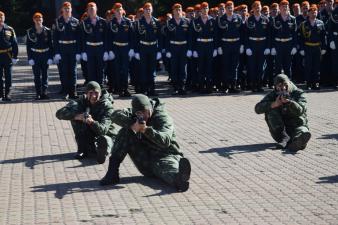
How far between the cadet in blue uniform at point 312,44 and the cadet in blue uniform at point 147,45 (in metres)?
3.75

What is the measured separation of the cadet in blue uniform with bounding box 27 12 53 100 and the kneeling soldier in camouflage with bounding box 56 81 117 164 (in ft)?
24.2

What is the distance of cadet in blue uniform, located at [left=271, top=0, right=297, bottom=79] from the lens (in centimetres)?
1880

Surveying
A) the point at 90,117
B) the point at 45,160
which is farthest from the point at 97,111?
the point at 45,160

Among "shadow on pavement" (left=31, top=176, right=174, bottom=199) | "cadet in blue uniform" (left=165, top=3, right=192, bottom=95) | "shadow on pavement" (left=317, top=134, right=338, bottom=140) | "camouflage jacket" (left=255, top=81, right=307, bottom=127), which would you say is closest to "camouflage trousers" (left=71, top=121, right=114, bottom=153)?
"shadow on pavement" (left=31, top=176, right=174, bottom=199)

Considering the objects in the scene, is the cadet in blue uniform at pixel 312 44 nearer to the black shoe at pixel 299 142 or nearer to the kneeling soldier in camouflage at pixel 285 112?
the kneeling soldier in camouflage at pixel 285 112

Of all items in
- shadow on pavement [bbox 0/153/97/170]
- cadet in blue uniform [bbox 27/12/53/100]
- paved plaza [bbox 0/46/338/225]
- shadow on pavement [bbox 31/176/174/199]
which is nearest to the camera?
paved plaza [bbox 0/46/338/225]

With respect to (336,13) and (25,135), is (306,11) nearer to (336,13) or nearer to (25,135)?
(336,13)

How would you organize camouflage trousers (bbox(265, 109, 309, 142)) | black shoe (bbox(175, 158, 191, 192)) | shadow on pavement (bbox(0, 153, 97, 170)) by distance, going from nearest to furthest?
1. black shoe (bbox(175, 158, 191, 192))
2. shadow on pavement (bbox(0, 153, 97, 170))
3. camouflage trousers (bbox(265, 109, 309, 142))

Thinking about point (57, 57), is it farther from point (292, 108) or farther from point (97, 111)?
point (292, 108)

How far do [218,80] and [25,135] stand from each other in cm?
777

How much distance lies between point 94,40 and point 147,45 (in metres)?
1.30

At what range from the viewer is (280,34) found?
1891 centimetres

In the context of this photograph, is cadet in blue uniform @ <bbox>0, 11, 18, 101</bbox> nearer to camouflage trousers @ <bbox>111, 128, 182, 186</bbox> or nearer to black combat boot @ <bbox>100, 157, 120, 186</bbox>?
camouflage trousers @ <bbox>111, 128, 182, 186</bbox>

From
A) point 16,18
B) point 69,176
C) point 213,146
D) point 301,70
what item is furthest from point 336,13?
point 16,18
